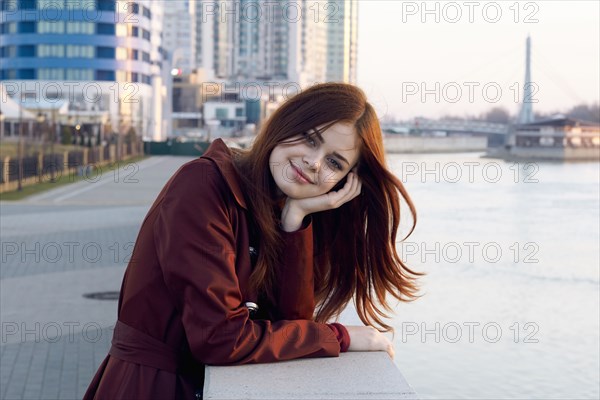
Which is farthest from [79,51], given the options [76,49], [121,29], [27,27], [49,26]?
[27,27]

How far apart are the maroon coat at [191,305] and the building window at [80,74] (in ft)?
195

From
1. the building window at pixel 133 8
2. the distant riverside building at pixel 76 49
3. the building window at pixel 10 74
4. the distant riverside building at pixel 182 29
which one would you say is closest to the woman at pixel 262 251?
the building window at pixel 133 8

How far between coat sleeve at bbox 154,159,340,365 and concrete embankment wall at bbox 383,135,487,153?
59.6 m

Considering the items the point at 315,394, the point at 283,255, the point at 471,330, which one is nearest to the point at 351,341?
the point at 283,255

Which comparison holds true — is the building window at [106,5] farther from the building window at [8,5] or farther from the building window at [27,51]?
the building window at [8,5]

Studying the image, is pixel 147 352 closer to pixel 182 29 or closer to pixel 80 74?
pixel 80 74

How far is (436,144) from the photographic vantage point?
250 feet

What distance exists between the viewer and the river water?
21.7 ft

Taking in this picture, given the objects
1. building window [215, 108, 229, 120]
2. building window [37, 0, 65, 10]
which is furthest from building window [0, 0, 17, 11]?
building window [215, 108, 229, 120]

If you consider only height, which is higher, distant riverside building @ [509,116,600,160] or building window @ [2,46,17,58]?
building window @ [2,46,17,58]

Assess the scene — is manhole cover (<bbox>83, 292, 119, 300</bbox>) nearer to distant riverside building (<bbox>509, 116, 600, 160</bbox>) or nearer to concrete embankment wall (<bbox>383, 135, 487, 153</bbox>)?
distant riverside building (<bbox>509, 116, 600, 160</bbox>)

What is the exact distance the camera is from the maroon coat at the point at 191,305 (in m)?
1.75

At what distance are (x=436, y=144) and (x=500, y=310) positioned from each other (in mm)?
67542

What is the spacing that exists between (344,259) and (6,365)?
3.49 meters
